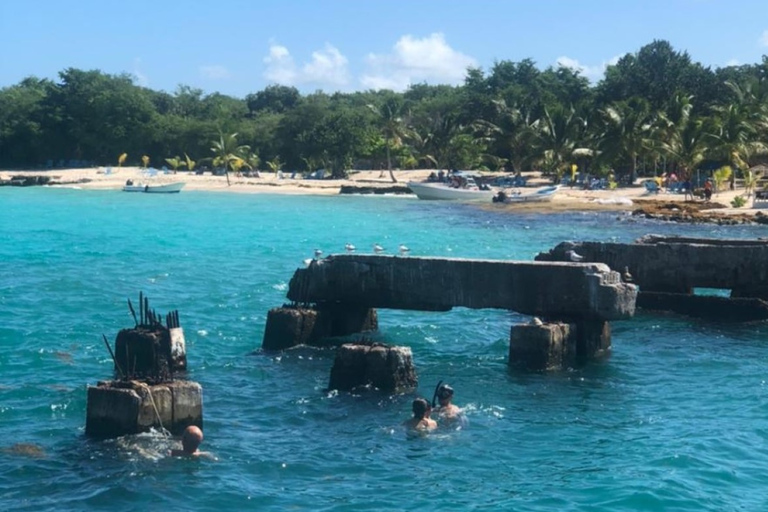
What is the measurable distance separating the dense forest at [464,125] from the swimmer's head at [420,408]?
48.2 m

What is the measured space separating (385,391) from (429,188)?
53.1 meters

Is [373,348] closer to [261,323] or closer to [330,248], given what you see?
[261,323]

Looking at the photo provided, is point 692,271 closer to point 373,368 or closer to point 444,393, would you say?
point 373,368

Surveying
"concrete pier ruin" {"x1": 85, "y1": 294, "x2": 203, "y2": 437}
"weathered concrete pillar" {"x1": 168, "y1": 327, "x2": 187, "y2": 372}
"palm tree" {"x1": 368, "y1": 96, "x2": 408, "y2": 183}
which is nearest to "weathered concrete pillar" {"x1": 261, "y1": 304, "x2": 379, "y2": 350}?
"weathered concrete pillar" {"x1": 168, "y1": 327, "x2": 187, "y2": 372}

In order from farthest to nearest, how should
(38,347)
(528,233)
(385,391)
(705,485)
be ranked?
(528,233) < (38,347) < (385,391) < (705,485)

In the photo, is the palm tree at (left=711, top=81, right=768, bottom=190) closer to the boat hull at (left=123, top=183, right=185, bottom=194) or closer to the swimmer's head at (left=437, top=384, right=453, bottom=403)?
the boat hull at (left=123, top=183, right=185, bottom=194)

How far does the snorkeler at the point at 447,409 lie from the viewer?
658 inches

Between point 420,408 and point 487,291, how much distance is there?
5.61 m

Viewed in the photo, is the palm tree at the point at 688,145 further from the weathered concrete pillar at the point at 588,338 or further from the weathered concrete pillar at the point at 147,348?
the weathered concrete pillar at the point at 147,348

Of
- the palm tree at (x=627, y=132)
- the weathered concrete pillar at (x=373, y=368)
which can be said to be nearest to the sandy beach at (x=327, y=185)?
the palm tree at (x=627, y=132)

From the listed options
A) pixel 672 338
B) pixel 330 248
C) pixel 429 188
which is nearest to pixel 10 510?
pixel 672 338

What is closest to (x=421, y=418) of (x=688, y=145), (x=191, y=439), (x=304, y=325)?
(x=191, y=439)

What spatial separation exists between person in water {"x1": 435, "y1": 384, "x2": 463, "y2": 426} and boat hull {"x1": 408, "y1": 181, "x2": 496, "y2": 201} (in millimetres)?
53124

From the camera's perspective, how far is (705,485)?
14219mm
